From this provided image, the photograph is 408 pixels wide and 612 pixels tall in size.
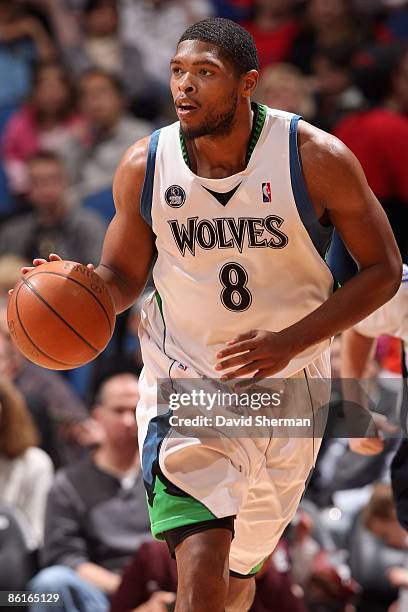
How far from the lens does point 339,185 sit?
3.86 meters

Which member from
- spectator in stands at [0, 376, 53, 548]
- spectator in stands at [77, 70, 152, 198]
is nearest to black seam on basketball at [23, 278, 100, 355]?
spectator in stands at [0, 376, 53, 548]

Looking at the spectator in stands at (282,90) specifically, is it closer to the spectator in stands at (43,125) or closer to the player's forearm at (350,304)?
the spectator in stands at (43,125)

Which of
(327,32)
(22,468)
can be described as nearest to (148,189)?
(22,468)

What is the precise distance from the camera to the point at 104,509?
19.8 feet

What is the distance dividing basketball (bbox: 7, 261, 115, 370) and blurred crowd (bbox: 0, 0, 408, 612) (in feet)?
5.11

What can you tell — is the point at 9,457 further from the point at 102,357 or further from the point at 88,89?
the point at 88,89

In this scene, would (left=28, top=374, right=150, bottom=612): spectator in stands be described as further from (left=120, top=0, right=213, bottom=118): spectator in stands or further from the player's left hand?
(left=120, top=0, right=213, bottom=118): spectator in stands

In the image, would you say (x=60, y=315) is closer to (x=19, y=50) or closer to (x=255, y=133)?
(x=255, y=133)

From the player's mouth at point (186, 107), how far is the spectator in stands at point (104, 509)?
8.68 ft

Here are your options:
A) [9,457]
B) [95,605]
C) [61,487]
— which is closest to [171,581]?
[95,605]

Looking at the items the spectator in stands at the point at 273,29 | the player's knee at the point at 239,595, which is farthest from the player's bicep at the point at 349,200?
the spectator in stands at the point at 273,29

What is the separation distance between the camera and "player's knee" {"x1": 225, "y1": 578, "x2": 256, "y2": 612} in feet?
14.2

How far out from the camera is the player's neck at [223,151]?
396cm

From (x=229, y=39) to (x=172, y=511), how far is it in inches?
64.0
